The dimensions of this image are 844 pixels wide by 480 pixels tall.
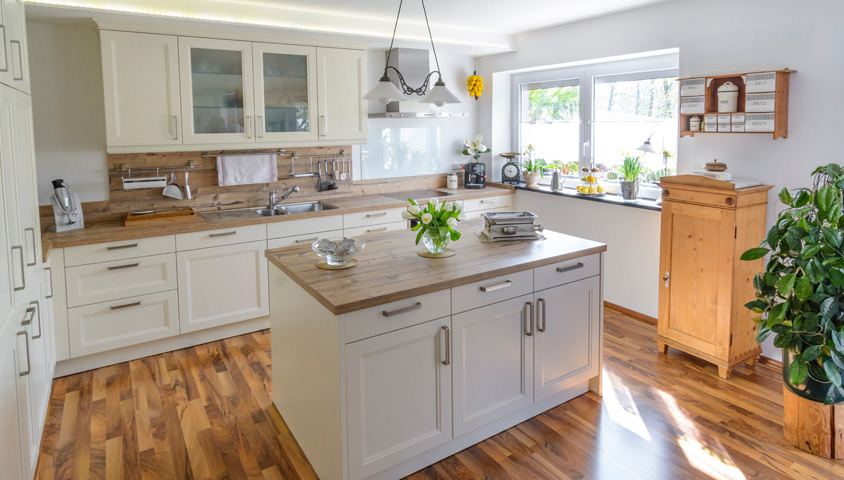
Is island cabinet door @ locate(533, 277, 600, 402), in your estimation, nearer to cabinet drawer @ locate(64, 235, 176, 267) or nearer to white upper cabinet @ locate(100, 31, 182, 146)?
cabinet drawer @ locate(64, 235, 176, 267)

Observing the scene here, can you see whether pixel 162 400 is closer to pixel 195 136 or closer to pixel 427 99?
pixel 195 136

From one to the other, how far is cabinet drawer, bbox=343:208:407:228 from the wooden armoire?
81.7 inches

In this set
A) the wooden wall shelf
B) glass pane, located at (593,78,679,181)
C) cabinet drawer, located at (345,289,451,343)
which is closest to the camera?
cabinet drawer, located at (345,289,451,343)

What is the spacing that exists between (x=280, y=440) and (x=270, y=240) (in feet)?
5.62

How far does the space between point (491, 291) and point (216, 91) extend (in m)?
2.59

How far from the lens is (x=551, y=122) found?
17.8 feet

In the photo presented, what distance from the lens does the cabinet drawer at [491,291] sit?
252cm

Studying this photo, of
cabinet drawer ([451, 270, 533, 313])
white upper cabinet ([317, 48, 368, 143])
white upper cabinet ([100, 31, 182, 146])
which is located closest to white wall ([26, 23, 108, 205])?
white upper cabinet ([100, 31, 182, 146])

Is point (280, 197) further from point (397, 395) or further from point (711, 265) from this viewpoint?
point (711, 265)

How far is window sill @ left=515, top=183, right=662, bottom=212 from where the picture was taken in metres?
4.16

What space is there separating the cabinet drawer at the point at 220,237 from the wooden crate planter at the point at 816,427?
3.32 m

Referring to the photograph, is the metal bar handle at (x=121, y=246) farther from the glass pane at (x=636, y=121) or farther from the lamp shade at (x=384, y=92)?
the glass pane at (x=636, y=121)

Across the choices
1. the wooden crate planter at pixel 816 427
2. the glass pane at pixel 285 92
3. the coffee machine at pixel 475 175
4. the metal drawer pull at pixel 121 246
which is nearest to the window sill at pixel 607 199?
the coffee machine at pixel 475 175

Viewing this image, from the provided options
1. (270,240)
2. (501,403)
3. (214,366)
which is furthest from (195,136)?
(501,403)
